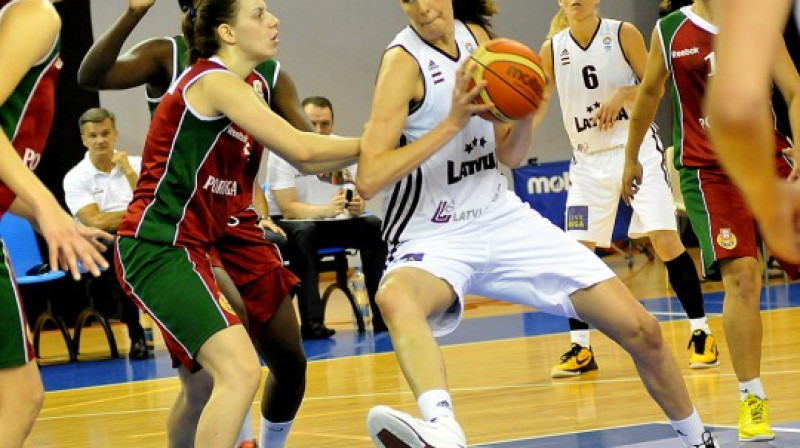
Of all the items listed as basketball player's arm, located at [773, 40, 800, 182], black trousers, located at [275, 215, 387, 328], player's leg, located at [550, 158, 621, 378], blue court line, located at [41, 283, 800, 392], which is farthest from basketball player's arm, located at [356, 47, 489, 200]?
black trousers, located at [275, 215, 387, 328]

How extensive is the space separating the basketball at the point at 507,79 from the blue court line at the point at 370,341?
480cm

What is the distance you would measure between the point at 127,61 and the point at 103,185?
5.20m

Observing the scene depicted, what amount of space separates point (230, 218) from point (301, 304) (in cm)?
530

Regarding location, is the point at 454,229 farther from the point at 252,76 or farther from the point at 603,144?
the point at 603,144

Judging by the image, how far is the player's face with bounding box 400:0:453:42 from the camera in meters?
4.24

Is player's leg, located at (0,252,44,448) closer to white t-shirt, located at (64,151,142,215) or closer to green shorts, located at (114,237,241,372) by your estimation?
green shorts, located at (114,237,241,372)

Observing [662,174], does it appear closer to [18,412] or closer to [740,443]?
[740,443]

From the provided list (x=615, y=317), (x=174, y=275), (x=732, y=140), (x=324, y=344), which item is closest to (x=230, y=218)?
(x=174, y=275)

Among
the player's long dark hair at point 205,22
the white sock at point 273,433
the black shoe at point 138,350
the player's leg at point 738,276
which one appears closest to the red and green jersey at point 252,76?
the player's long dark hair at point 205,22

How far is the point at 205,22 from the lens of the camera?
165 inches

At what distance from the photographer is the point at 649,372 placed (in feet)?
13.7

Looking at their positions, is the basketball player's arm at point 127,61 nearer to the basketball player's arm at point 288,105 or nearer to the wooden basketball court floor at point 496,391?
the basketball player's arm at point 288,105

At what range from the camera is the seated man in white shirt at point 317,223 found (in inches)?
384

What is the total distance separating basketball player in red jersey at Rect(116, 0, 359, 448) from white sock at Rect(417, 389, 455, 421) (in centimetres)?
49
